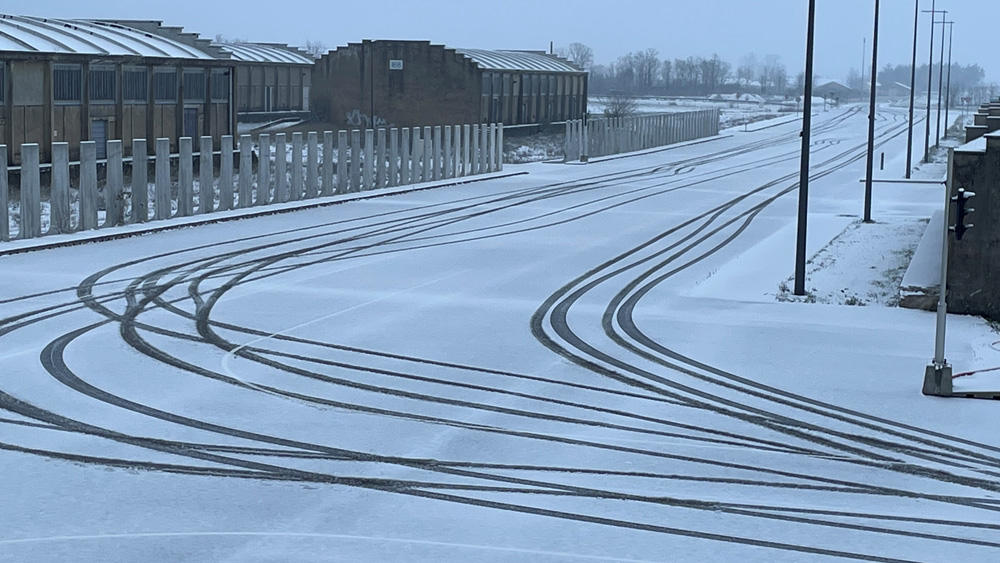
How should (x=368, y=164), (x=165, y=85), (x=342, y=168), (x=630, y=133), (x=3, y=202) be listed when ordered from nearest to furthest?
(x=3, y=202) < (x=342, y=168) < (x=368, y=164) < (x=165, y=85) < (x=630, y=133)

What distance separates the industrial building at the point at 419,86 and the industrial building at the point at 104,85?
1721cm

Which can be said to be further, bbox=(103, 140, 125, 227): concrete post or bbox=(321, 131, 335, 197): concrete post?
bbox=(321, 131, 335, 197): concrete post

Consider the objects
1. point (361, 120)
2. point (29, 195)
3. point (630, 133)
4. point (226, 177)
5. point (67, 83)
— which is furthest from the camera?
point (361, 120)

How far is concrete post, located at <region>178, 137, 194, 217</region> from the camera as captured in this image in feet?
83.1

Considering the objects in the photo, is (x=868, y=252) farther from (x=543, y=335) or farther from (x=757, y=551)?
(x=757, y=551)

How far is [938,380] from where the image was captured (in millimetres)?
12383

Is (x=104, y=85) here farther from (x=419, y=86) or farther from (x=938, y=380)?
(x=938, y=380)

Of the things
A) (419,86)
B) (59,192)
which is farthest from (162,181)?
(419,86)

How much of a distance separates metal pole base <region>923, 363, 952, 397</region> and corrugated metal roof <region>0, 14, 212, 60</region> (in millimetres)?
25226

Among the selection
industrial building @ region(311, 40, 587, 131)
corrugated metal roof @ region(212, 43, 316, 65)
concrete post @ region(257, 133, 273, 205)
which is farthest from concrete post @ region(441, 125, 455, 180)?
corrugated metal roof @ region(212, 43, 316, 65)

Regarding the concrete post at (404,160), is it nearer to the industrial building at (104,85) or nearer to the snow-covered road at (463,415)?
the industrial building at (104,85)

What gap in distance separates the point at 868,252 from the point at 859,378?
10.6 metres

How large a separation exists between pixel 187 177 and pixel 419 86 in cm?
3417

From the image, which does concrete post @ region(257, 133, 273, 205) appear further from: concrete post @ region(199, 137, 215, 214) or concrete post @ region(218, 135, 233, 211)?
concrete post @ region(199, 137, 215, 214)
